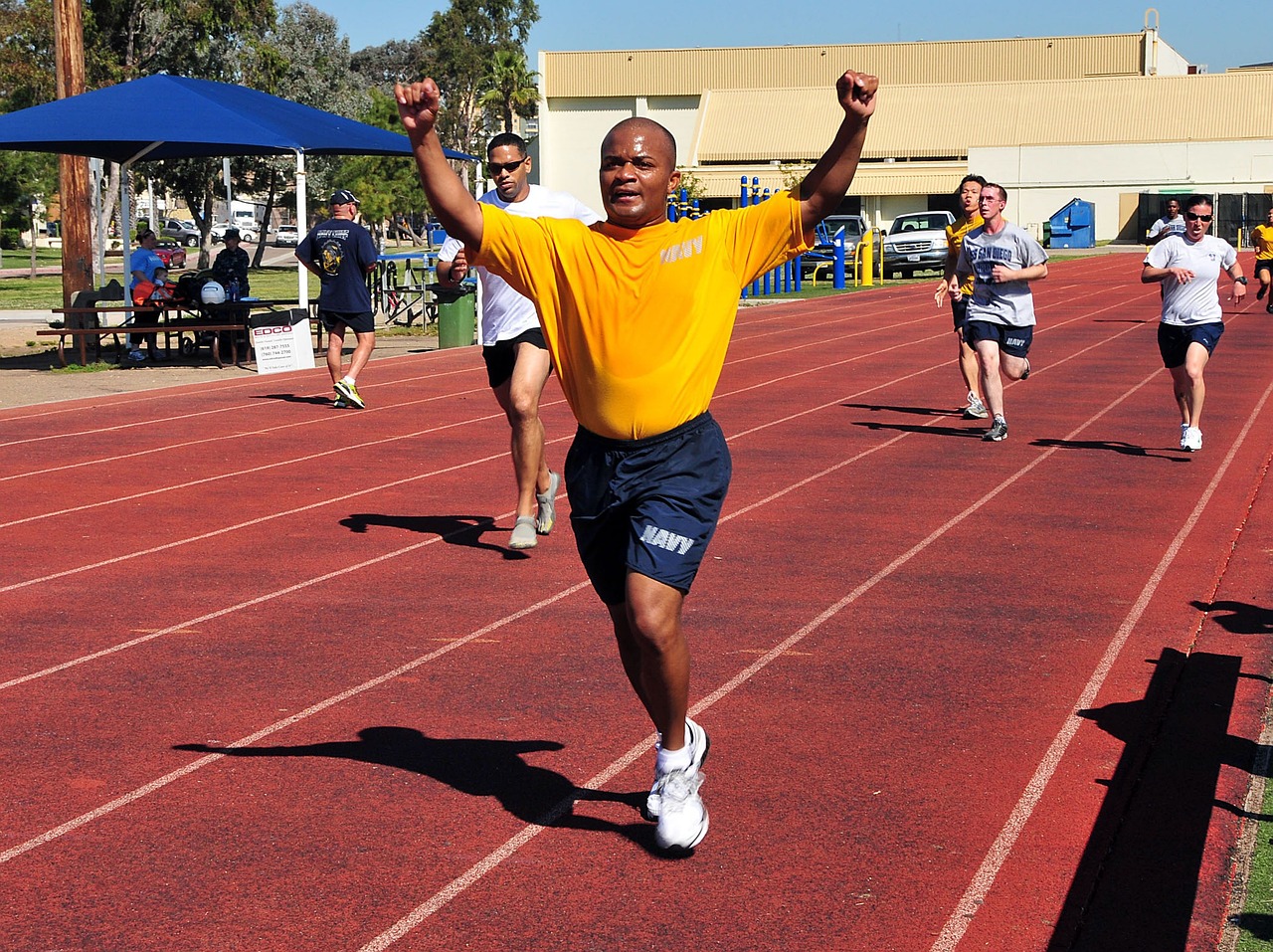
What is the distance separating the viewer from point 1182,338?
37.7 ft

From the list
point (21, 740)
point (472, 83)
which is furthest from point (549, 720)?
point (472, 83)

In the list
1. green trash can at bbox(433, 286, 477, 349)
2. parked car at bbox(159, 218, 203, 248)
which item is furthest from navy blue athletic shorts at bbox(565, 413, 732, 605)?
parked car at bbox(159, 218, 203, 248)

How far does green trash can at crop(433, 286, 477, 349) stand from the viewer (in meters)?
22.3

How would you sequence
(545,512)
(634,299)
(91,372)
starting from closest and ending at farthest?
1. (634,299)
2. (545,512)
3. (91,372)

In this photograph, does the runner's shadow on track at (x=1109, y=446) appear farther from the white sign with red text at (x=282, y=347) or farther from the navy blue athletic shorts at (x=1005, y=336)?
the white sign with red text at (x=282, y=347)

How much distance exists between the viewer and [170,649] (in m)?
6.47

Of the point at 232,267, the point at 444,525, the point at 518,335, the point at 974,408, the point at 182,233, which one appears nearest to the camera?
the point at 518,335

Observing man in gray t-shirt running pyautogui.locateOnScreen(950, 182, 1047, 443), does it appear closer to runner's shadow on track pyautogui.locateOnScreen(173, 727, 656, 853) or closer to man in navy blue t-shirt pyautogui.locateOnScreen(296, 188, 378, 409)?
man in navy blue t-shirt pyautogui.locateOnScreen(296, 188, 378, 409)

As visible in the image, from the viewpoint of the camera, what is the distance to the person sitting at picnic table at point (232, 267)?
68.5ft

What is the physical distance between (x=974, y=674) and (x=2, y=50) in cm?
4990

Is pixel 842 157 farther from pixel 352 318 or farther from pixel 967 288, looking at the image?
pixel 352 318

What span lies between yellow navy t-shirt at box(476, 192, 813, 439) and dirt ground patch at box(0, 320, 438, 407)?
12845 mm

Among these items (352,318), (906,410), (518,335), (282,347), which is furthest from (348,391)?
(518,335)

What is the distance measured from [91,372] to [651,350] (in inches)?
651
